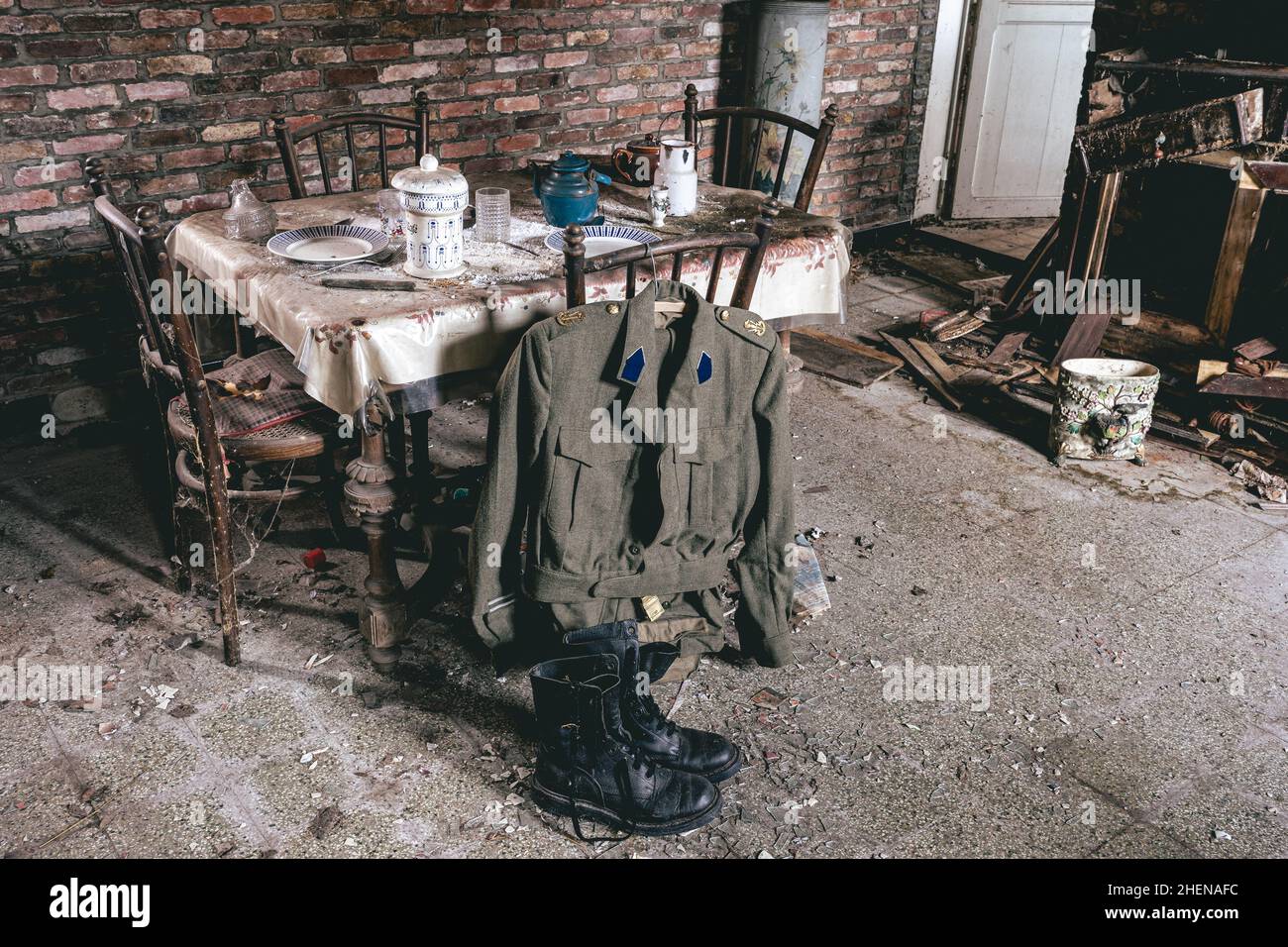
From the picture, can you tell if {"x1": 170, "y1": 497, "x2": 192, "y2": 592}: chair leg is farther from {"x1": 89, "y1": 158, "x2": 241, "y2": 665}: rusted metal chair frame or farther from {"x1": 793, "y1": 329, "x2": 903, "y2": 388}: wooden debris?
{"x1": 793, "y1": 329, "x2": 903, "y2": 388}: wooden debris

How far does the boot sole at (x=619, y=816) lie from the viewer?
1987 mm

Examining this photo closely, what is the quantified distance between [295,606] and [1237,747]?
2.21m

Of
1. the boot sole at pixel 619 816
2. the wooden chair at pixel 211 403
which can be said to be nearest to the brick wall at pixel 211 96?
the wooden chair at pixel 211 403

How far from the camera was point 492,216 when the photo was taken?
2451mm

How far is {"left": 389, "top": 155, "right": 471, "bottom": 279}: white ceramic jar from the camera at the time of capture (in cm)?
216

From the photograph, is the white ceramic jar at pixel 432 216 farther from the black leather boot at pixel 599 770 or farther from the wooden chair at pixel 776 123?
the wooden chair at pixel 776 123

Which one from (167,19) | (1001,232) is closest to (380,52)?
(167,19)

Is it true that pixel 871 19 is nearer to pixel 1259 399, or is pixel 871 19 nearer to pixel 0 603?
pixel 1259 399

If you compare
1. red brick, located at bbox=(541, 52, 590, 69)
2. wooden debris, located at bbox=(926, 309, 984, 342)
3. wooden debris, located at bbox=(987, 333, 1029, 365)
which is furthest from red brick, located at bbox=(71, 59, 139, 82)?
wooden debris, located at bbox=(987, 333, 1029, 365)

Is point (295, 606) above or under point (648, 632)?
under

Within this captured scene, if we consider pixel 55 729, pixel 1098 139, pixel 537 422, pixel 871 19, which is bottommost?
pixel 55 729

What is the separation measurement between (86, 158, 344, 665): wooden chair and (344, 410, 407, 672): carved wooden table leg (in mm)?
186

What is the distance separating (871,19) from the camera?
4.96m

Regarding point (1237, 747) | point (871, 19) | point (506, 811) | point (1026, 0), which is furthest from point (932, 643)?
point (1026, 0)
